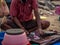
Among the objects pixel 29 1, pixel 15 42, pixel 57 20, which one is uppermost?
pixel 29 1

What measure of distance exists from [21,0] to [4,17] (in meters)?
0.74

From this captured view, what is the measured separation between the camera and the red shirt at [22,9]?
13.3 ft

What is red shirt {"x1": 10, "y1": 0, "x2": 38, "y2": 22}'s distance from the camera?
4066mm

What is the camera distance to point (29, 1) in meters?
4.13

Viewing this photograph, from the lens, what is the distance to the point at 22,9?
163 inches

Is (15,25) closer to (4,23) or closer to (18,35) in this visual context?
(4,23)

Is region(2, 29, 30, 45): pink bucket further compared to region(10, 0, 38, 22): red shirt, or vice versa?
region(10, 0, 38, 22): red shirt

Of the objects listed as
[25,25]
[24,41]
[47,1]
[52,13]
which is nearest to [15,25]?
[25,25]

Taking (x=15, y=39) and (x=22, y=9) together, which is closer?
(x=15, y=39)

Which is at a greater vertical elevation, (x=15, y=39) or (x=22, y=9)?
(x=22, y=9)

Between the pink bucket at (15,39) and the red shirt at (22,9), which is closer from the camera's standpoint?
the pink bucket at (15,39)

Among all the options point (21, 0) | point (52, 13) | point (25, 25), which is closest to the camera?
point (21, 0)

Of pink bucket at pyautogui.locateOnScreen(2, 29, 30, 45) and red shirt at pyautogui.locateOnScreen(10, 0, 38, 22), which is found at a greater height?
red shirt at pyautogui.locateOnScreen(10, 0, 38, 22)

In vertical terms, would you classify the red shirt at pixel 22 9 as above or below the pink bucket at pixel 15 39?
above
